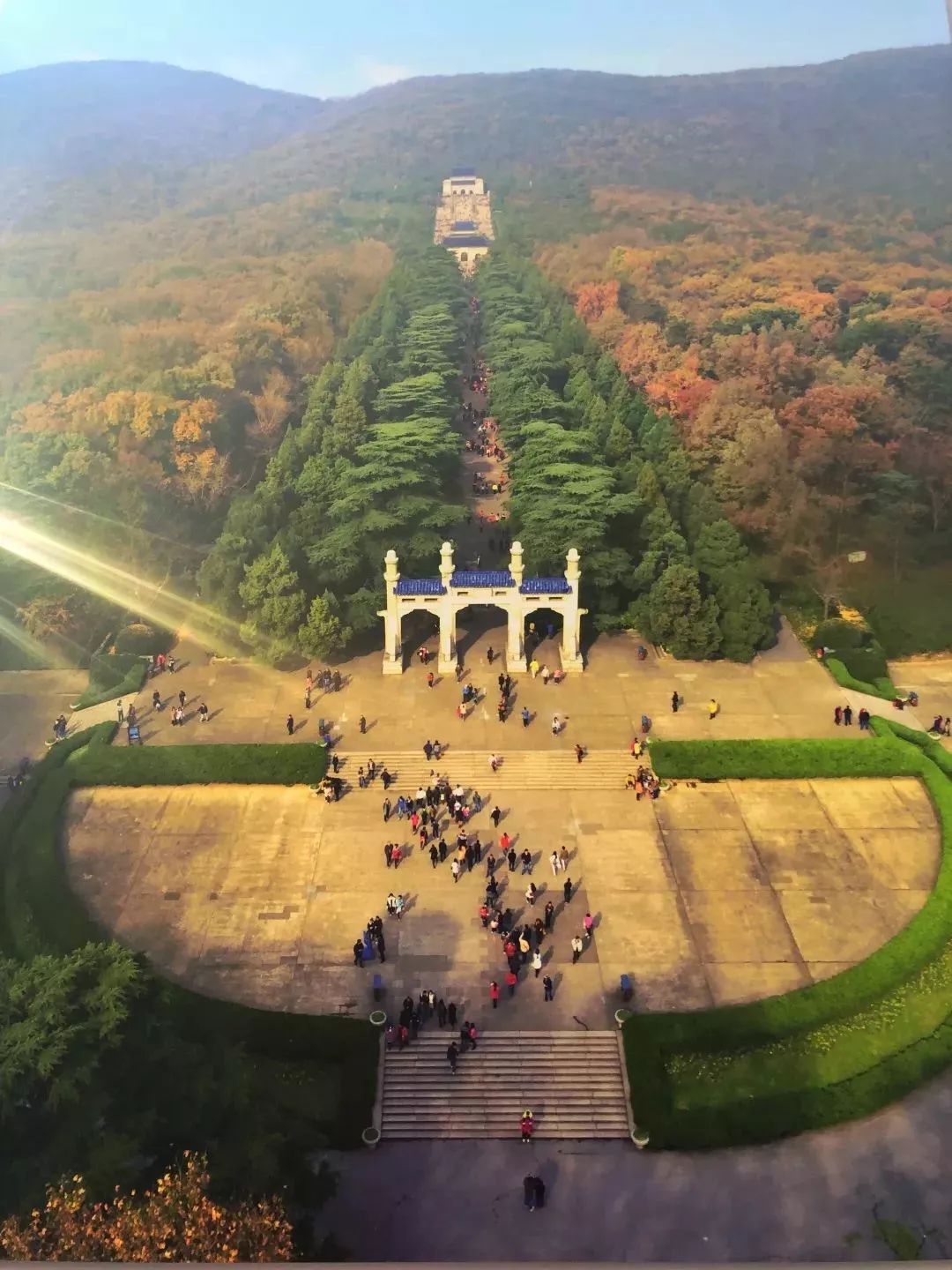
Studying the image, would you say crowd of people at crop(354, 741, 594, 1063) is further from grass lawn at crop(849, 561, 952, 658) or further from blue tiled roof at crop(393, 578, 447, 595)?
grass lawn at crop(849, 561, 952, 658)

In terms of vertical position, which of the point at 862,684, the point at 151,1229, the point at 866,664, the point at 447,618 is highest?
the point at 151,1229

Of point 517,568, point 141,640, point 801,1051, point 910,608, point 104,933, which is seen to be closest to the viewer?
point 801,1051

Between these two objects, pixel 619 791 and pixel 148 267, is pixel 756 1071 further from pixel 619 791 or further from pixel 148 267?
pixel 148 267

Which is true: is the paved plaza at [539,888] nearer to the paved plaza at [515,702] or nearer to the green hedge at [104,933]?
the green hedge at [104,933]

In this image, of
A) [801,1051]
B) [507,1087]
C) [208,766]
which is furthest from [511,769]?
[801,1051]

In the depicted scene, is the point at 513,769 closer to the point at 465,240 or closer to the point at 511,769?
the point at 511,769

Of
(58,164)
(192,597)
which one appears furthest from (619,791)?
(58,164)

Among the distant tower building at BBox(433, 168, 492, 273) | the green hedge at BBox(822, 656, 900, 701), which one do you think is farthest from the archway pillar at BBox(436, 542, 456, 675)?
the distant tower building at BBox(433, 168, 492, 273)
